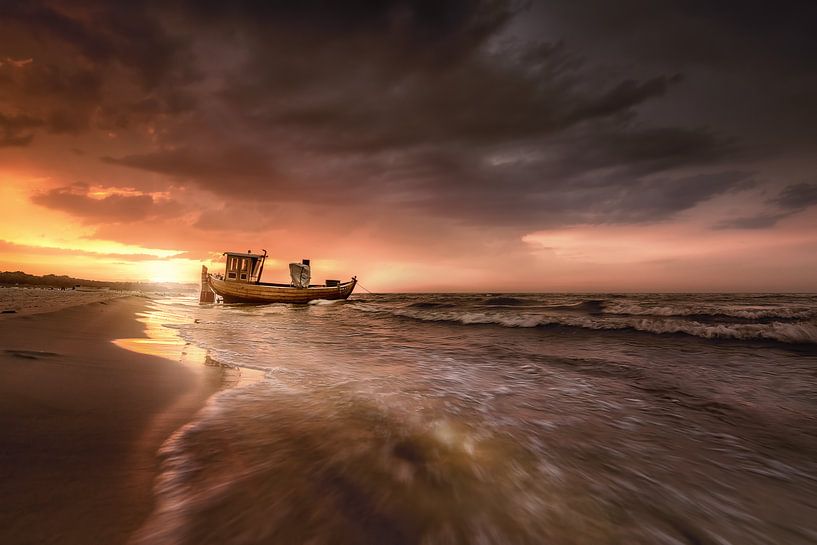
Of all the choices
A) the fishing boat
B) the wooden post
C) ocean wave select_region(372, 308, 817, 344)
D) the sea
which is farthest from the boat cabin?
the sea

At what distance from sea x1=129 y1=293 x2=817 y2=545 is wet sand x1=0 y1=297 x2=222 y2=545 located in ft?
0.57

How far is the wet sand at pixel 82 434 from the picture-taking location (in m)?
1.46

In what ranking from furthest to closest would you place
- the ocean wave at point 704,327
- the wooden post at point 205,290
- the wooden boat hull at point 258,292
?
the wooden post at point 205,290, the wooden boat hull at point 258,292, the ocean wave at point 704,327

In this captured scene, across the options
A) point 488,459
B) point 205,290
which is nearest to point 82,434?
point 488,459

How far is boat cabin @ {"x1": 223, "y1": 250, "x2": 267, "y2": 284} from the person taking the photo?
102ft

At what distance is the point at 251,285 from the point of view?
3005 centimetres

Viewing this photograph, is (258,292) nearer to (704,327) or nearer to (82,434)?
(82,434)

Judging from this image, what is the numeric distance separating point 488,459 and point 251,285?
31163mm

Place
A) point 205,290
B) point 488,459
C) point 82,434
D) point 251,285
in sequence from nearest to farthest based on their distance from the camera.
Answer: point 82,434 < point 488,459 < point 251,285 < point 205,290

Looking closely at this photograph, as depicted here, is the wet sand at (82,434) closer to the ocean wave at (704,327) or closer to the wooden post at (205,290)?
the ocean wave at (704,327)

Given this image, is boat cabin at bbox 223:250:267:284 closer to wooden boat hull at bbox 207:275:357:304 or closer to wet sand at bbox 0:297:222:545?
wooden boat hull at bbox 207:275:357:304

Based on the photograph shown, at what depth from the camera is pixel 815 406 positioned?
14.8 ft

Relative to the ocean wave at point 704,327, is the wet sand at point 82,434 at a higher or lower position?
higher

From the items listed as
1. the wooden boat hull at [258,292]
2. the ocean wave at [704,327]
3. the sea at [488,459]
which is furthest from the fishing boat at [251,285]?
the sea at [488,459]
